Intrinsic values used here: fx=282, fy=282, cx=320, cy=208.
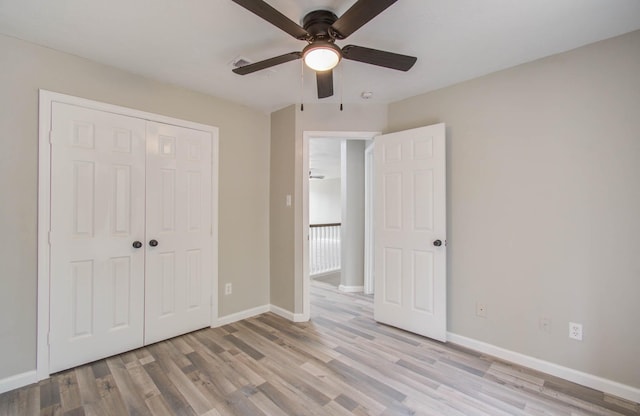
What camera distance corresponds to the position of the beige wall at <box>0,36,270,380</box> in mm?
1920

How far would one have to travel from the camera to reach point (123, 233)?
95.1 inches

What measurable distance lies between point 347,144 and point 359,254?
1718 mm

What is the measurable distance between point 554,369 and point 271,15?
3005 mm

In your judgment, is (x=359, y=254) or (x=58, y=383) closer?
(x=58, y=383)

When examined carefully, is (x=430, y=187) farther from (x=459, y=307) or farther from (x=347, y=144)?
(x=347, y=144)

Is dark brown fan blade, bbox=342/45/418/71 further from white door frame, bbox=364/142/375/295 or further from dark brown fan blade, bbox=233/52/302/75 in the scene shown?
white door frame, bbox=364/142/375/295

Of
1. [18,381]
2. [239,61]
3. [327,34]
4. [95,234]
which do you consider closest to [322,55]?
[327,34]

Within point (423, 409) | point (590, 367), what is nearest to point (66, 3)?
point (423, 409)

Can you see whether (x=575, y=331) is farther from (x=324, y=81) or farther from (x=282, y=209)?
(x=282, y=209)

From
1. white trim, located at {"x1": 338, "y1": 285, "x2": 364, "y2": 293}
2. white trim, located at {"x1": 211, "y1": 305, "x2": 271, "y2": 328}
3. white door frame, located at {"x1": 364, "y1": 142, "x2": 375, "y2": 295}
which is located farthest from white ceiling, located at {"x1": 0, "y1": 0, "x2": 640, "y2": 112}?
white trim, located at {"x1": 338, "y1": 285, "x2": 364, "y2": 293}

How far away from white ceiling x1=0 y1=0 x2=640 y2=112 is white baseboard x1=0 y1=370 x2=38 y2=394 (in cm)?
233

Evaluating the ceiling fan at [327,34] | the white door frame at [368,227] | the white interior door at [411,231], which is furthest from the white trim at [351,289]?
the ceiling fan at [327,34]

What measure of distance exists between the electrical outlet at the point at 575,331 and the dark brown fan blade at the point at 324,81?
247 centimetres

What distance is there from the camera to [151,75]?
251cm
